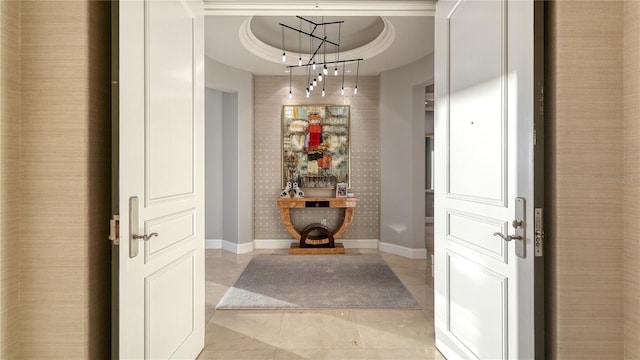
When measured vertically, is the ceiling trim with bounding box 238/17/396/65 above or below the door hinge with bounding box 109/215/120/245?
above

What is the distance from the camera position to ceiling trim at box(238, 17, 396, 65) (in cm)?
414

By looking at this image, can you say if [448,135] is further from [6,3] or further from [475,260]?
[6,3]

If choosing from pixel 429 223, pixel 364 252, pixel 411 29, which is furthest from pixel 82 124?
pixel 429 223

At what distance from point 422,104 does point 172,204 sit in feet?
13.9

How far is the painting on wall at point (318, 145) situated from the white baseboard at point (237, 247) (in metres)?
1.21

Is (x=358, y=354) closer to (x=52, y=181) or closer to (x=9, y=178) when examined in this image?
(x=52, y=181)

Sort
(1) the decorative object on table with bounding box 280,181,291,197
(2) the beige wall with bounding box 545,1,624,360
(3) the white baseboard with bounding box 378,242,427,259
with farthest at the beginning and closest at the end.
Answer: (1) the decorative object on table with bounding box 280,181,291,197 < (3) the white baseboard with bounding box 378,242,427,259 < (2) the beige wall with bounding box 545,1,624,360

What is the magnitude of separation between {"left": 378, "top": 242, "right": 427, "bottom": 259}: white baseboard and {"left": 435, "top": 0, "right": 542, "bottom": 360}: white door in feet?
8.95

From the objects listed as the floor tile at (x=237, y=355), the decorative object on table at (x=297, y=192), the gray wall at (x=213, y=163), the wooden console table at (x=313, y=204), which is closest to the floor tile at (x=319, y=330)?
the floor tile at (x=237, y=355)

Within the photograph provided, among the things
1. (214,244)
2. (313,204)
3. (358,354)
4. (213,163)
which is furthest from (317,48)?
(358,354)

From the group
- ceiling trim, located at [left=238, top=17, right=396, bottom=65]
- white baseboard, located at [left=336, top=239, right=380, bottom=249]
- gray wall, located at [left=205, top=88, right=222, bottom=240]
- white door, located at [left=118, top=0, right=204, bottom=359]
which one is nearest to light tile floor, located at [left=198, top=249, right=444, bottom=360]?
white door, located at [left=118, top=0, right=204, bottom=359]

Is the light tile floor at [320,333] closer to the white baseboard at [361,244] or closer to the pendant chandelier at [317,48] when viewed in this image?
the white baseboard at [361,244]

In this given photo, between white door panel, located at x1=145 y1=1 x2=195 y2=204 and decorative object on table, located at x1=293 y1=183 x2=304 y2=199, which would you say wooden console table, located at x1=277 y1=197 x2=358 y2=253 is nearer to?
decorative object on table, located at x1=293 y1=183 x2=304 y2=199

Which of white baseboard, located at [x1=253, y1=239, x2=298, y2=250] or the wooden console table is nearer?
the wooden console table
